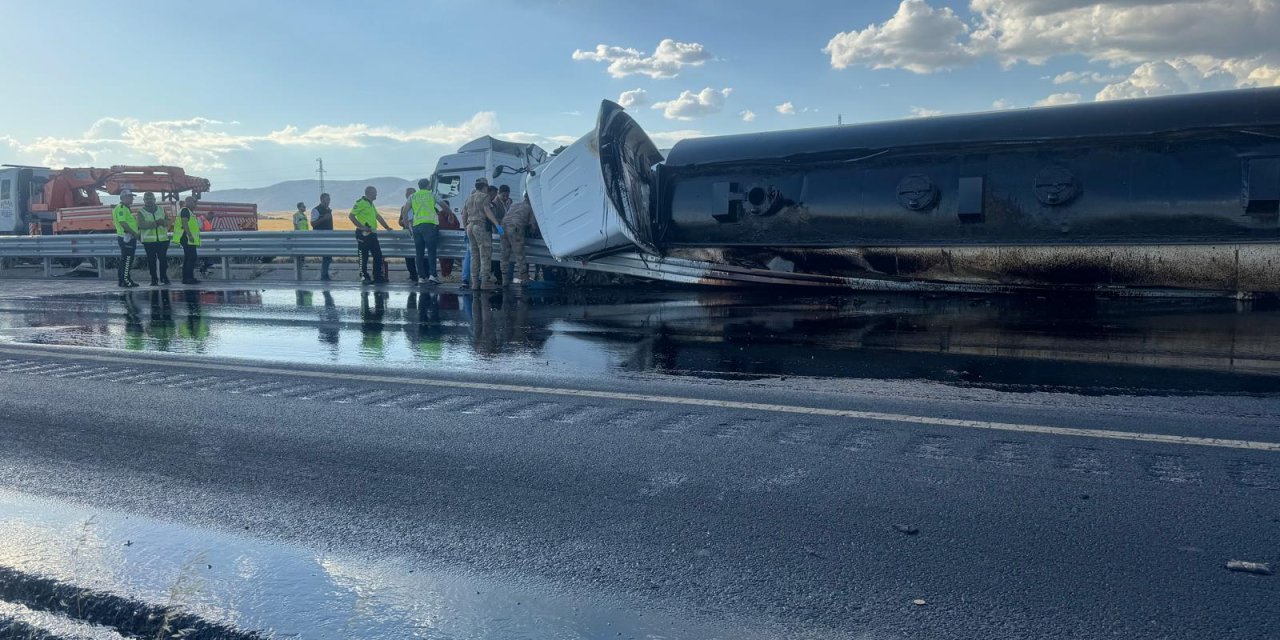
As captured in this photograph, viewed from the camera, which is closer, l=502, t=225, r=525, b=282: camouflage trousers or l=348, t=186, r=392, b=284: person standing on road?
l=502, t=225, r=525, b=282: camouflage trousers

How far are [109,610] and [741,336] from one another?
5.70 m

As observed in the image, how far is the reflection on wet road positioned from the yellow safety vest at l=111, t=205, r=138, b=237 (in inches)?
161

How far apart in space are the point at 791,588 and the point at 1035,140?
7939mm

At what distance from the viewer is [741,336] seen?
308 inches

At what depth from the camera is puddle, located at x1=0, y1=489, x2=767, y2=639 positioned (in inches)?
99.3

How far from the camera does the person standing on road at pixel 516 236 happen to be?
44.5 feet

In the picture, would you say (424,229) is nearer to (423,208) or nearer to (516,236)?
(423,208)

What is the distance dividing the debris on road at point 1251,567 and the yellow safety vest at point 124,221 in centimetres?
1667

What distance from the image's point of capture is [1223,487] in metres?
3.43

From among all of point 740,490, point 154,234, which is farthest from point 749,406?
point 154,234

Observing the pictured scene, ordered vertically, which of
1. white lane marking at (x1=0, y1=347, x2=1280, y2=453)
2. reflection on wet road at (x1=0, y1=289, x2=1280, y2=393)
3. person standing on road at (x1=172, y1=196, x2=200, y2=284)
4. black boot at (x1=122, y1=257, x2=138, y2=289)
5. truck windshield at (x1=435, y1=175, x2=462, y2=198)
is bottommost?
white lane marking at (x1=0, y1=347, x2=1280, y2=453)

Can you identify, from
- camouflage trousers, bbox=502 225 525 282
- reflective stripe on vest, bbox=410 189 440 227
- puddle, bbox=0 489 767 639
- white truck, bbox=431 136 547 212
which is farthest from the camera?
white truck, bbox=431 136 547 212

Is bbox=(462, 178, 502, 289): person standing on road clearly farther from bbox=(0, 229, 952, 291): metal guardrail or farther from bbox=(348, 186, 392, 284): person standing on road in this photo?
bbox=(348, 186, 392, 284): person standing on road

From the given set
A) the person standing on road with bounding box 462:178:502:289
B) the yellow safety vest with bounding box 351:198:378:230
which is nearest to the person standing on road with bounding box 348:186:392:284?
the yellow safety vest with bounding box 351:198:378:230
